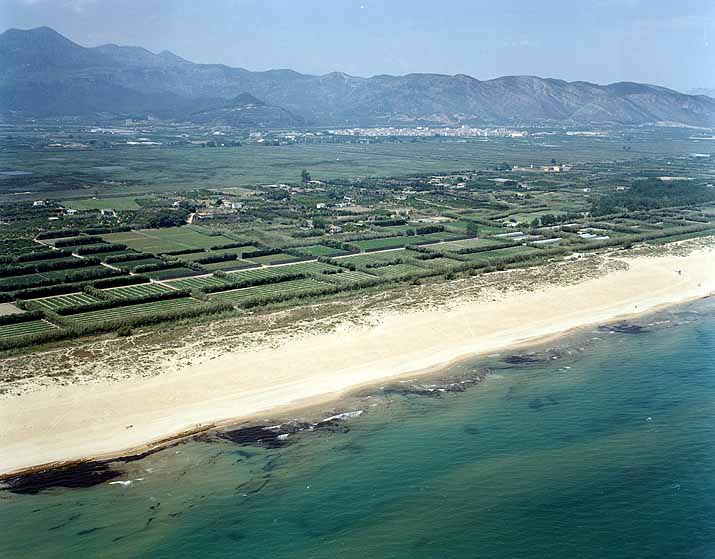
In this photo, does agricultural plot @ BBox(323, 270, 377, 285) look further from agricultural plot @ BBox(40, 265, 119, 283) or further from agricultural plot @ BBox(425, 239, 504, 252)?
agricultural plot @ BBox(40, 265, 119, 283)

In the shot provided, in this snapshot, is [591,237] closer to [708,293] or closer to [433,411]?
[708,293]

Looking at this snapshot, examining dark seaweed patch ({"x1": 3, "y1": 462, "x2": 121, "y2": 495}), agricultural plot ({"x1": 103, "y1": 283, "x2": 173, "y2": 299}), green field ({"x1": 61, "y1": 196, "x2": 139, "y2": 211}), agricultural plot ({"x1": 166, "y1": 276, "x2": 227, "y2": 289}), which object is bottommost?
dark seaweed patch ({"x1": 3, "y1": 462, "x2": 121, "y2": 495})

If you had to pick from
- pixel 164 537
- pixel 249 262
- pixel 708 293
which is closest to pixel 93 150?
pixel 249 262

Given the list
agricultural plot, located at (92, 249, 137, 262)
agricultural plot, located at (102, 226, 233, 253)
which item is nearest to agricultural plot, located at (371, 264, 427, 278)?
agricultural plot, located at (102, 226, 233, 253)

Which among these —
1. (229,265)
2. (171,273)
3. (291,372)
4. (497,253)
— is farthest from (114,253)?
(497,253)

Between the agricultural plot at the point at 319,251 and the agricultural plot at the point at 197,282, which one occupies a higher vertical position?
the agricultural plot at the point at 319,251

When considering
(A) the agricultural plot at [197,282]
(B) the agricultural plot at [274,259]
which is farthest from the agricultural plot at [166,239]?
(A) the agricultural plot at [197,282]

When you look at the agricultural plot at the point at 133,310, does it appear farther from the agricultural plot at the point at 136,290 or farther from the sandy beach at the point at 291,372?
the sandy beach at the point at 291,372
